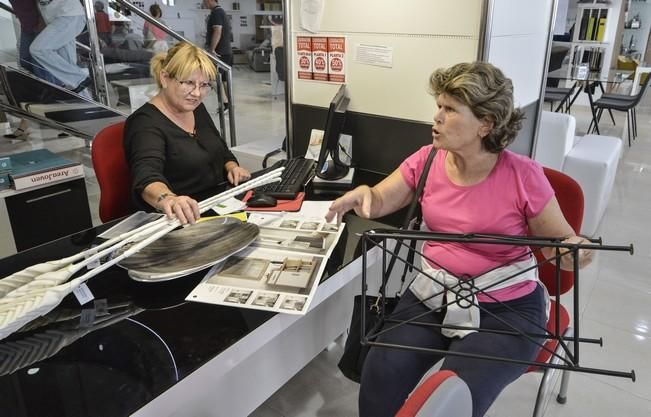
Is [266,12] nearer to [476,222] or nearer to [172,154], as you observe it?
[172,154]

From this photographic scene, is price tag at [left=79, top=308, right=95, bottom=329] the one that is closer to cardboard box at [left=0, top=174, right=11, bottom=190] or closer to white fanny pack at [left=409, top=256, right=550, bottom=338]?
white fanny pack at [left=409, top=256, right=550, bottom=338]

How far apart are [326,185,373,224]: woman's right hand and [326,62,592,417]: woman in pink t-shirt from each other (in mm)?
197

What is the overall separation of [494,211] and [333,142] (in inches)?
34.0

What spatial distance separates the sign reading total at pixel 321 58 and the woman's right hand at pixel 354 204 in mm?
892

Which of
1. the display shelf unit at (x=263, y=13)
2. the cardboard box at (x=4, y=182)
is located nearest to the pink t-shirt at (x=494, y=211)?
the cardboard box at (x=4, y=182)

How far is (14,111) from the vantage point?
3895 millimetres

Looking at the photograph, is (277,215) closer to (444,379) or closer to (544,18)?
(444,379)

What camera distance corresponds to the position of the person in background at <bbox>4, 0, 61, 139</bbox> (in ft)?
12.8

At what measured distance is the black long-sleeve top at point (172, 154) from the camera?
1.66 meters

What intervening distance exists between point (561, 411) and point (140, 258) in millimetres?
1591

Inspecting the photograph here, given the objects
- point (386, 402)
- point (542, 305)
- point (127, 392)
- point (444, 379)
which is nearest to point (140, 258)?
point (127, 392)

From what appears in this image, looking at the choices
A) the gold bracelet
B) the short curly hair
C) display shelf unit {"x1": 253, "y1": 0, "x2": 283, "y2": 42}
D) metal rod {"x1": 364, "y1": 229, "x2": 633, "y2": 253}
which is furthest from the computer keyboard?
display shelf unit {"x1": 253, "y1": 0, "x2": 283, "y2": 42}

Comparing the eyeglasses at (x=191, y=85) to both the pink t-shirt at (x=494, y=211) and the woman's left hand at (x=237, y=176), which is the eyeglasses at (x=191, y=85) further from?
the pink t-shirt at (x=494, y=211)

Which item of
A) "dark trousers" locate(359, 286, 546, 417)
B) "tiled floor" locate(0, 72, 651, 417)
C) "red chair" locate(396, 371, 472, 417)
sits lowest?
"tiled floor" locate(0, 72, 651, 417)
